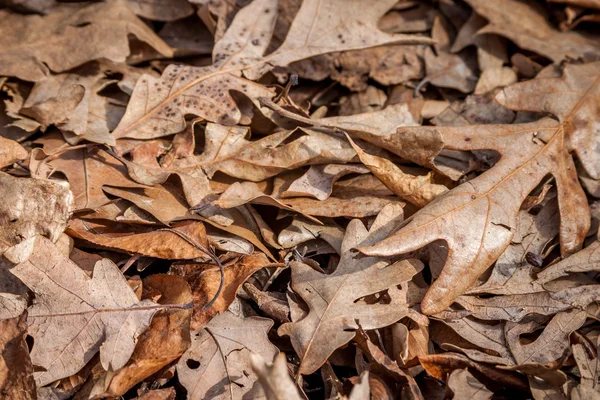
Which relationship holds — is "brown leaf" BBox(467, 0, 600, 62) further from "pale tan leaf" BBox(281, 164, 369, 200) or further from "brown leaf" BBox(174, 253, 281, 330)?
"brown leaf" BBox(174, 253, 281, 330)

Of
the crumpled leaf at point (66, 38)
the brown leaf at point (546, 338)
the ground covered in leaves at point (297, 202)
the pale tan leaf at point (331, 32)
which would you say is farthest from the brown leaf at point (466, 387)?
the crumpled leaf at point (66, 38)

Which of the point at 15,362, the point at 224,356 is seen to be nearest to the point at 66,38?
the point at 15,362

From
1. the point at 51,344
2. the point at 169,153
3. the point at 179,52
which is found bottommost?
the point at 51,344

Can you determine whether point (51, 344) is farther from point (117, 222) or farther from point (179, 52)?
point (179, 52)

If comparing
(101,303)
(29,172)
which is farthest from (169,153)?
(101,303)

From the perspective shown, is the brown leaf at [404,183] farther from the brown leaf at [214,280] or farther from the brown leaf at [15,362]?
the brown leaf at [15,362]

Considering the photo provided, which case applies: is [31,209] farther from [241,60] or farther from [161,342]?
[241,60]
